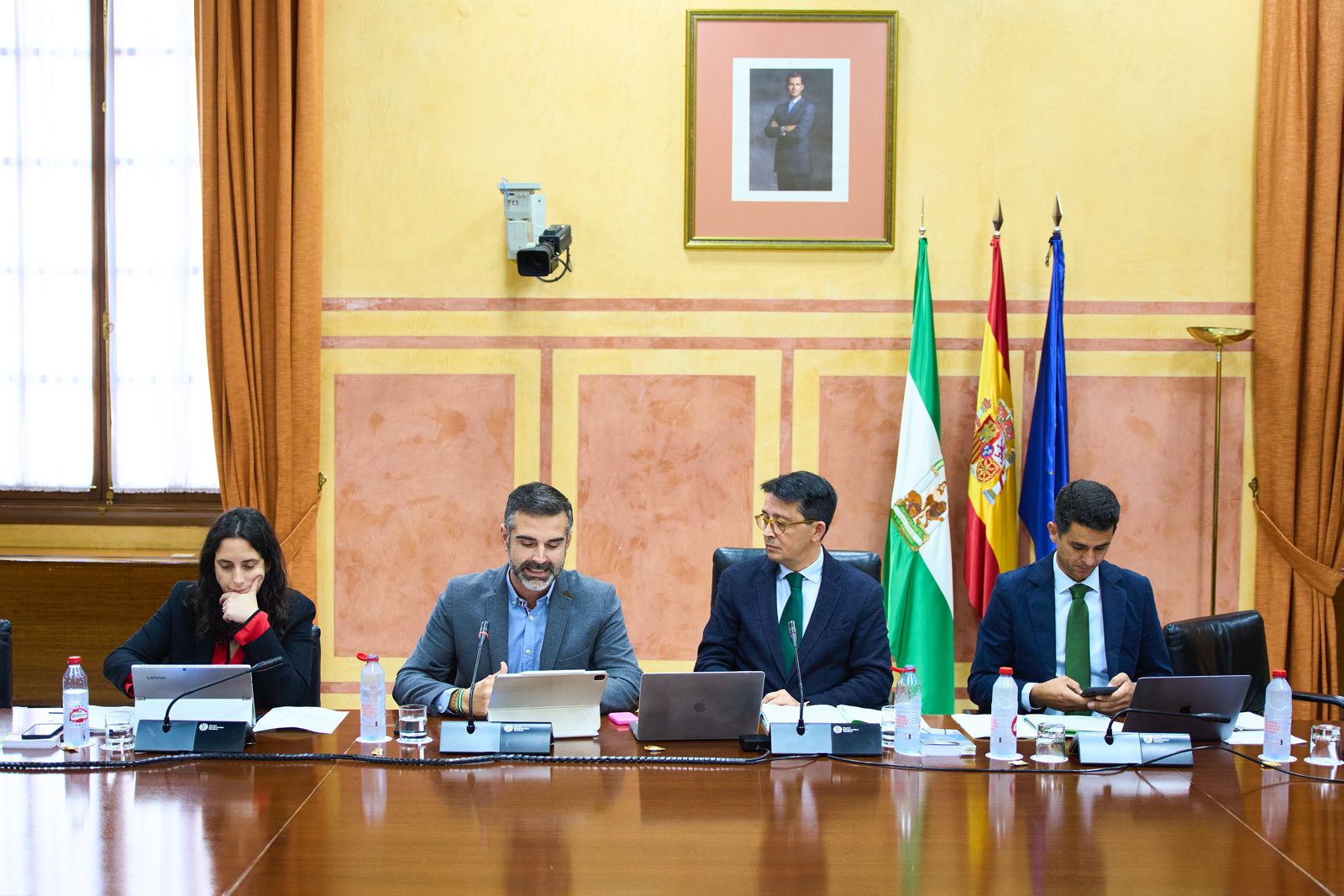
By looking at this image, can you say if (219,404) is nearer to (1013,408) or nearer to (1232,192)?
(1013,408)

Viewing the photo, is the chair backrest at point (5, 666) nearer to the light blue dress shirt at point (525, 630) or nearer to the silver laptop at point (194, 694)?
the silver laptop at point (194, 694)

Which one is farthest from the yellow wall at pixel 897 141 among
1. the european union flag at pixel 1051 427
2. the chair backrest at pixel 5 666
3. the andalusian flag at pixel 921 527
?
the chair backrest at pixel 5 666

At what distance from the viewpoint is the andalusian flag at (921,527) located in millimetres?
4832

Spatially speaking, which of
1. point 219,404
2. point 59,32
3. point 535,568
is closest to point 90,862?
point 535,568

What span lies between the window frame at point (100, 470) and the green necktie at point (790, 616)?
272cm

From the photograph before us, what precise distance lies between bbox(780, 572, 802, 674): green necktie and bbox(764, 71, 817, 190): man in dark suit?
1.97 m

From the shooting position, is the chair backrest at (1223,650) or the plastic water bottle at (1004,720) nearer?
the plastic water bottle at (1004,720)

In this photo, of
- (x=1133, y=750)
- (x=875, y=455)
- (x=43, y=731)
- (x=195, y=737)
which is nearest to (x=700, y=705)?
(x=1133, y=750)

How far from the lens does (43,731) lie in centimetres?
296

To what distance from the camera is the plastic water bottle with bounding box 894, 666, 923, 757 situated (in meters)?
2.92

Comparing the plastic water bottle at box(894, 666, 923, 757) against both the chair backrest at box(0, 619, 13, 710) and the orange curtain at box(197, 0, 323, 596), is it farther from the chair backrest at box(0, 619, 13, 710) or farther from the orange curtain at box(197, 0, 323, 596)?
the orange curtain at box(197, 0, 323, 596)

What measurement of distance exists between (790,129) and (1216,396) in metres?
1.96

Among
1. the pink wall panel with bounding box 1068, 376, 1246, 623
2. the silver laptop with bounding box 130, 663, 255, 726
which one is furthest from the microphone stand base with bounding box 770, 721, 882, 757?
the pink wall panel with bounding box 1068, 376, 1246, 623

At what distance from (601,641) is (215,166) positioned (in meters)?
2.76
